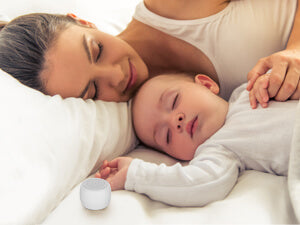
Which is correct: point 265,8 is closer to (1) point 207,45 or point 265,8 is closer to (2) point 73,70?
(1) point 207,45

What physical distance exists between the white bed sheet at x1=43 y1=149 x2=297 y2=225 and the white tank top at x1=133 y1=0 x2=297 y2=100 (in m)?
0.57

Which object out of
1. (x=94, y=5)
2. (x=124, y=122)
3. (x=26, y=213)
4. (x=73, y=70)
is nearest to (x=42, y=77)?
(x=73, y=70)

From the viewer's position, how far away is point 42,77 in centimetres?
102

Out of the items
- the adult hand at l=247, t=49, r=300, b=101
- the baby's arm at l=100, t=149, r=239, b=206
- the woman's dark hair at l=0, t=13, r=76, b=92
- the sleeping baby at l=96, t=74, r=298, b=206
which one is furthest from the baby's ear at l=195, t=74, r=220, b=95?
the woman's dark hair at l=0, t=13, r=76, b=92

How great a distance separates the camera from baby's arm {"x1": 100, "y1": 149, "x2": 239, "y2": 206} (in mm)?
748

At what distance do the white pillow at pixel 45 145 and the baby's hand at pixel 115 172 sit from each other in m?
0.04

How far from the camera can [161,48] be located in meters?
1.36

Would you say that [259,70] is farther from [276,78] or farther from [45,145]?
A: [45,145]

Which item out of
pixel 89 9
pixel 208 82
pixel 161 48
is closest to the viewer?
pixel 208 82

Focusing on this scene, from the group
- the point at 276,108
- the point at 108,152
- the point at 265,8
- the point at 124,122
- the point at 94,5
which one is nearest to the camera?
the point at 276,108

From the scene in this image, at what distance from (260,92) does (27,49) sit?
2.33 ft

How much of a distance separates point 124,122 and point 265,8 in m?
0.67

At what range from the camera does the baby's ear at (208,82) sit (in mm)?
1162

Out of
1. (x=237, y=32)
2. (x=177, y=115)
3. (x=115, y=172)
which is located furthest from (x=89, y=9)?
(x=115, y=172)
